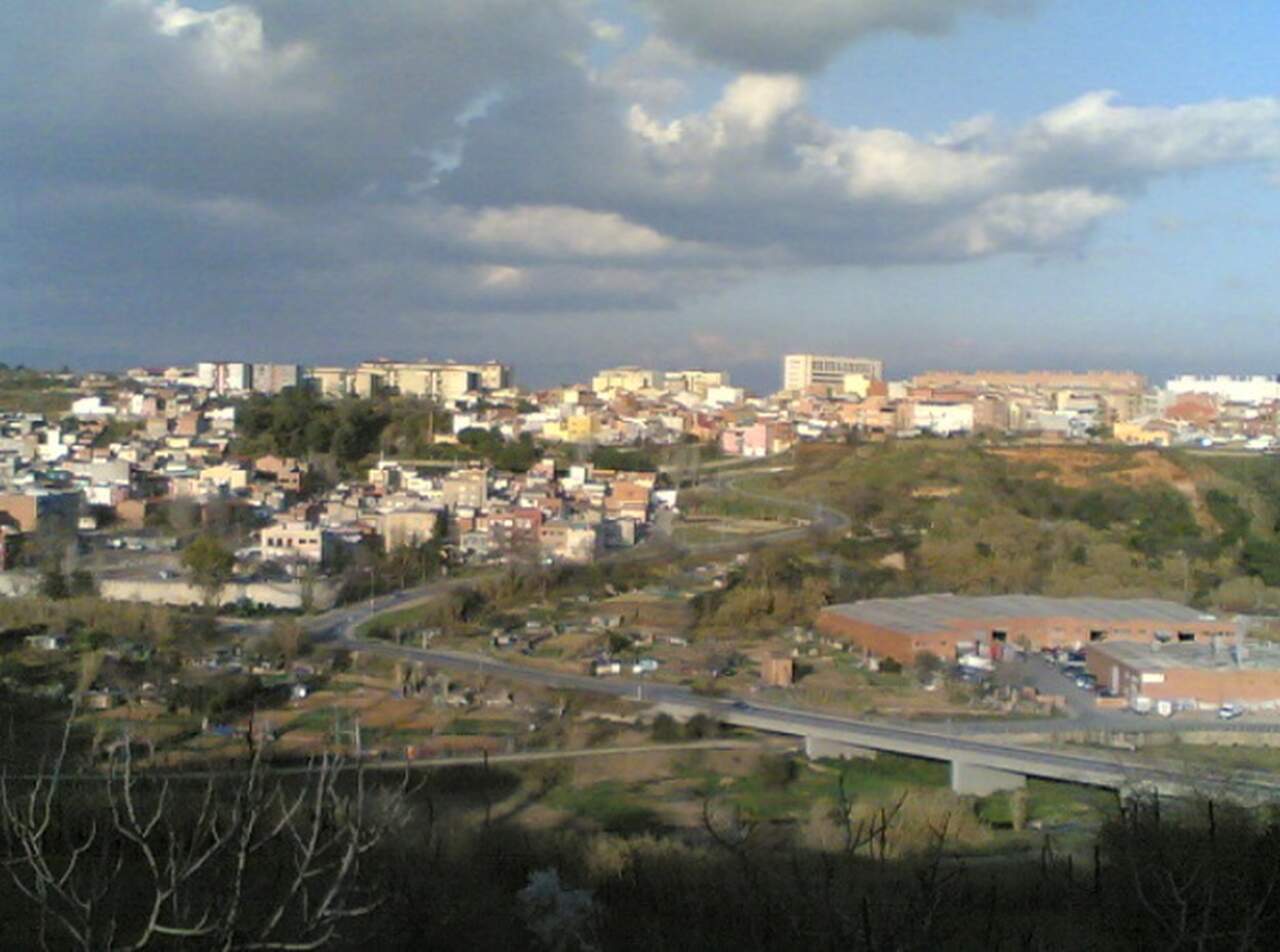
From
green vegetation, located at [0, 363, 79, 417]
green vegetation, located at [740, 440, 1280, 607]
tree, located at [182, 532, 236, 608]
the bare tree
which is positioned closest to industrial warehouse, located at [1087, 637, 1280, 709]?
green vegetation, located at [740, 440, 1280, 607]

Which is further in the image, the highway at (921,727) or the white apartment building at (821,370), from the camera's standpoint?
the white apartment building at (821,370)

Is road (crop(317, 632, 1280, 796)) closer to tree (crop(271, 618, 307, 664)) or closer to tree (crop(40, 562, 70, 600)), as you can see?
tree (crop(271, 618, 307, 664))

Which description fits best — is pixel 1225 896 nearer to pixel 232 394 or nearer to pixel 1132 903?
pixel 1132 903

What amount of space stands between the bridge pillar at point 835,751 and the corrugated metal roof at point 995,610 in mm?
2566

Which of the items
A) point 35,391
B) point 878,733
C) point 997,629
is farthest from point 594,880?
point 35,391

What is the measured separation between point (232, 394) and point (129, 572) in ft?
53.9

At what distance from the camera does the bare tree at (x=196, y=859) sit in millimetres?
1793

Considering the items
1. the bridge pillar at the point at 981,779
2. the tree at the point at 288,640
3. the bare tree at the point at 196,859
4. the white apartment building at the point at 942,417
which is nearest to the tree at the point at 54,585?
the tree at the point at 288,640

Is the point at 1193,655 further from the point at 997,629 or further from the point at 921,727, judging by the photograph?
the point at 921,727

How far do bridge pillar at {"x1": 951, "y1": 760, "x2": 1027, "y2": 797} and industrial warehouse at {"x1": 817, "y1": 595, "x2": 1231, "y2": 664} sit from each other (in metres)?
2.64

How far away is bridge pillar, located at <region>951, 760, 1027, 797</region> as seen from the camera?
6359mm

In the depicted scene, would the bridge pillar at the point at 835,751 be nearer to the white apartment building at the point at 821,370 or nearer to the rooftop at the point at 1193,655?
the rooftop at the point at 1193,655

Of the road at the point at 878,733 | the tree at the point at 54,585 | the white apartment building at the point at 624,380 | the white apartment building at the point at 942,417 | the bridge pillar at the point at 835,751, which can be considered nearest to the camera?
the road at the point at 878,733

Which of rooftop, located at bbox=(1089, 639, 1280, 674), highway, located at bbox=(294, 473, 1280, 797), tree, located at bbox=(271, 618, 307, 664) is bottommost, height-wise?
highway, located at bbox=(294, 473, 1280, 797)
